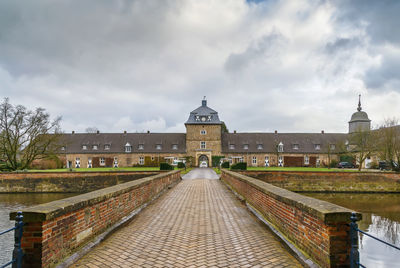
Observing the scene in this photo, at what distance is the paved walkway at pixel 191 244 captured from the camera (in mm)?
3945

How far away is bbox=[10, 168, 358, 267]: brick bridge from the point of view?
328cm

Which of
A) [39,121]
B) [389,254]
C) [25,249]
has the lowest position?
[389,254]

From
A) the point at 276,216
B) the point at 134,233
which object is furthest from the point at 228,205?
the point at 134,233

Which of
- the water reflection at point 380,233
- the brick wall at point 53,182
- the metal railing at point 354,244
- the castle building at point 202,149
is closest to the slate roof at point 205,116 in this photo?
the castle building at point 202,149

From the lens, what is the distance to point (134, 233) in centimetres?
550

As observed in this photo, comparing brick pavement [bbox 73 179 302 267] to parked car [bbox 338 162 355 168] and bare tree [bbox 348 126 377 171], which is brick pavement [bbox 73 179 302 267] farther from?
parked car [bbox 338 162 355 168]

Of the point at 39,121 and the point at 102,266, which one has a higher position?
the point at 39,121

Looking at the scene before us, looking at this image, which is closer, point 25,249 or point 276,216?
point 25,249

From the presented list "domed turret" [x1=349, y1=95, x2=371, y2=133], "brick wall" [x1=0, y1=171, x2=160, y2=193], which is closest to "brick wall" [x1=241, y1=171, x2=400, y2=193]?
"brick wall" [x1=0, y1=171, x2=160, y2=193]

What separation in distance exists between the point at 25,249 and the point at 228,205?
21.2ft

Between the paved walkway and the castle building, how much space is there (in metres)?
33.9

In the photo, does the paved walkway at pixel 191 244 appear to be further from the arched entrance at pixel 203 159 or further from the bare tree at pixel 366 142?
the arched entrance at pixel 203 159

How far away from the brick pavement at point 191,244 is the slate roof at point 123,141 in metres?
35.8

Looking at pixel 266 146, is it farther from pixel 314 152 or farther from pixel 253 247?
pixel 253 247
